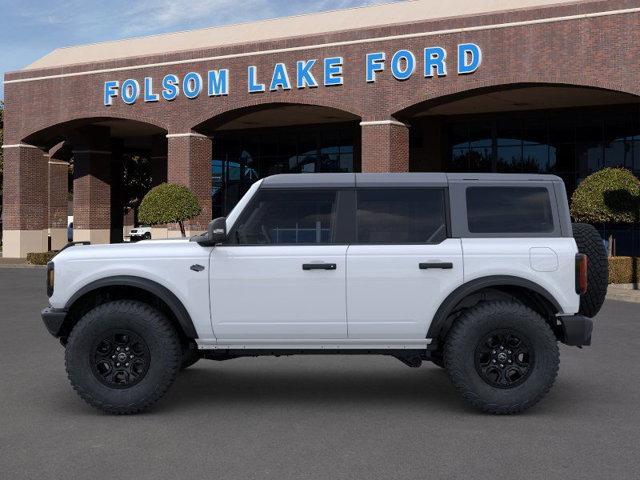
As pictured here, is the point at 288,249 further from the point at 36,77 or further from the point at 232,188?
the point at 232,188

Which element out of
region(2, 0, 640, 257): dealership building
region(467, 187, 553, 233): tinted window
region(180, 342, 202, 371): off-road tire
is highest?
region(2, 0, 640, 257): dealership building

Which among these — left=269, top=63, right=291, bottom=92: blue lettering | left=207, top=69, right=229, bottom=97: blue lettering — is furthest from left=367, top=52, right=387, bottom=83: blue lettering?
left=207, top=69, right=229, bottom=97: blue lettering

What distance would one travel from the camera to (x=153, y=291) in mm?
7168

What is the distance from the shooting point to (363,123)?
3120cm

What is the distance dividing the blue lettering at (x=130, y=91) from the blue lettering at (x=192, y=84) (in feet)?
8.65

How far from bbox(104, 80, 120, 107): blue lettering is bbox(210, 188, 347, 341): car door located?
31942 millimetres

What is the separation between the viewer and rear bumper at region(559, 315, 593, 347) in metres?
7.09

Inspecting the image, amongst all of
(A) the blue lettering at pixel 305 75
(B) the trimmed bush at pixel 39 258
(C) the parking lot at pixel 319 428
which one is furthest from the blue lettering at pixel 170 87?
(C) the parking lot at pixel 319 428

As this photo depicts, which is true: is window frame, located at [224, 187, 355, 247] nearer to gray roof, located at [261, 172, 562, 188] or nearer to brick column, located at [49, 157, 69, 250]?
gray roof, located at [261, 172, 562, 188]

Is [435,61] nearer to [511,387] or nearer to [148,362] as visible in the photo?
[511,387]

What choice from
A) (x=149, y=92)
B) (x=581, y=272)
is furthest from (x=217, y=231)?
(x=149, y=92)

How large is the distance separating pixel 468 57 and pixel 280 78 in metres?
7.94

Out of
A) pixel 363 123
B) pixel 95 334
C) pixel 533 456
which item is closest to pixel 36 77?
pixel 363 123

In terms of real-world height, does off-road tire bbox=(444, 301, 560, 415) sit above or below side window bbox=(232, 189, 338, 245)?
below
